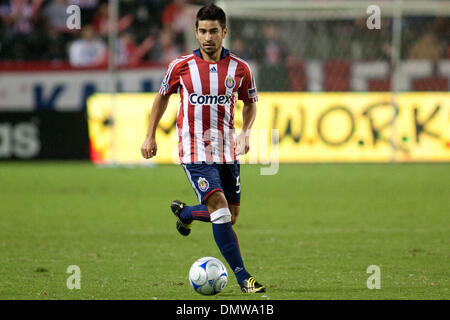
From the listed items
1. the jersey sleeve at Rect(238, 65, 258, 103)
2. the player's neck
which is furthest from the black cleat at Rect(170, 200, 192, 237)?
the player's neck

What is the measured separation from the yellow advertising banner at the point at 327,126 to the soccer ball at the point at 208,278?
10154mm

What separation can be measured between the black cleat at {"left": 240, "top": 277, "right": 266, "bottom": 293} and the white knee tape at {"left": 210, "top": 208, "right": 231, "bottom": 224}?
0.42m

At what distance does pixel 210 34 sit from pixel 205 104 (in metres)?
0.48

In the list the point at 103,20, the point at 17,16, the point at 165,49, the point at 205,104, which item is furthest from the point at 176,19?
the point at 205,104

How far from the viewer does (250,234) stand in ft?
27.6

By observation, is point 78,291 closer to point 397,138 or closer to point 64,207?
point 64,207

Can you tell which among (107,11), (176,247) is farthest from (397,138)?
(176,247)

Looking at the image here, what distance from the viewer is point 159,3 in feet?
63.5

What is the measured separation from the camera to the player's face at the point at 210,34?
562cm

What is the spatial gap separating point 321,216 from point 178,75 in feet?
13.7

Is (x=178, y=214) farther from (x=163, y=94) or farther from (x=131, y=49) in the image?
(x=131, y=49)

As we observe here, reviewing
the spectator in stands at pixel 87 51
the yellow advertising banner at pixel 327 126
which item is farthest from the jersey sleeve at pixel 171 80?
the spectator in stands at pixel 87 51

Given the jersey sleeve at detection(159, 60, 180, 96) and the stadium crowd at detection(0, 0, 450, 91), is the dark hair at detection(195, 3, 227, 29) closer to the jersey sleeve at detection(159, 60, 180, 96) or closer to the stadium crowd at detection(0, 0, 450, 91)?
the jersey sleeve at detection(159, 60, 180, 96)

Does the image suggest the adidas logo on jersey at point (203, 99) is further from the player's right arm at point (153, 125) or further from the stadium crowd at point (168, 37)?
the stadium crowd at point (168, 37)
